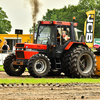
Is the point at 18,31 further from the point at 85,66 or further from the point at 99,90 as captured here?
the point at 99,90

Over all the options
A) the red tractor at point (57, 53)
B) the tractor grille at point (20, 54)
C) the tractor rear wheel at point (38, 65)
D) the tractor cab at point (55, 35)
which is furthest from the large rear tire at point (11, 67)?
the tractor rear wheel at point (38, 65)

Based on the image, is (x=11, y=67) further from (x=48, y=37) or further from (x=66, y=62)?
(x=66, y=62)

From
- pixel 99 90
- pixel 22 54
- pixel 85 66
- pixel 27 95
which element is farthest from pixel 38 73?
pixel 27 95

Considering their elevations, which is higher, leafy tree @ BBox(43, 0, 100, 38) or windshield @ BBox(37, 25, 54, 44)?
leafy tree @ BBox(43, 0, 100, 38)

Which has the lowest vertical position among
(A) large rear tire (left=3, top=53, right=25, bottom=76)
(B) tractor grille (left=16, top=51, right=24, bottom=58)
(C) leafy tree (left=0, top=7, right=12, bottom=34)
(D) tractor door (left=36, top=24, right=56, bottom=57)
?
(A) large rear tire (left=3, top=53, right=25, bottom=76)

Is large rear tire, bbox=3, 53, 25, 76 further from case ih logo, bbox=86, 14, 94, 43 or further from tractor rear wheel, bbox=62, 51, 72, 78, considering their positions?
case ih logo, bbox=86, 14, 94, 43

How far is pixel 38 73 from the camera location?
1244 centimetres

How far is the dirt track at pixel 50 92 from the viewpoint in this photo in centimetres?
769

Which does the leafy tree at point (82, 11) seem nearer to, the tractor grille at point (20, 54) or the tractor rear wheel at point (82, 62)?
the tractor rear wheel at point (82, 62)

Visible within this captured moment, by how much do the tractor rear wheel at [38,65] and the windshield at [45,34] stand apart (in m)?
0.99

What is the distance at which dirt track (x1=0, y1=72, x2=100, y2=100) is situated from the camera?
7.69 m

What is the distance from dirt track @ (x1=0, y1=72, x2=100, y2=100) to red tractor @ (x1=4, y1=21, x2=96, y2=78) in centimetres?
271

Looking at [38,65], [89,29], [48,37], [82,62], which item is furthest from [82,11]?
[38,65]

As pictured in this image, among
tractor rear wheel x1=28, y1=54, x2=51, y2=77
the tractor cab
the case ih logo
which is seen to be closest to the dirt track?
tractor rear wheel x1=28, y1=54, x2=51, y2=77
